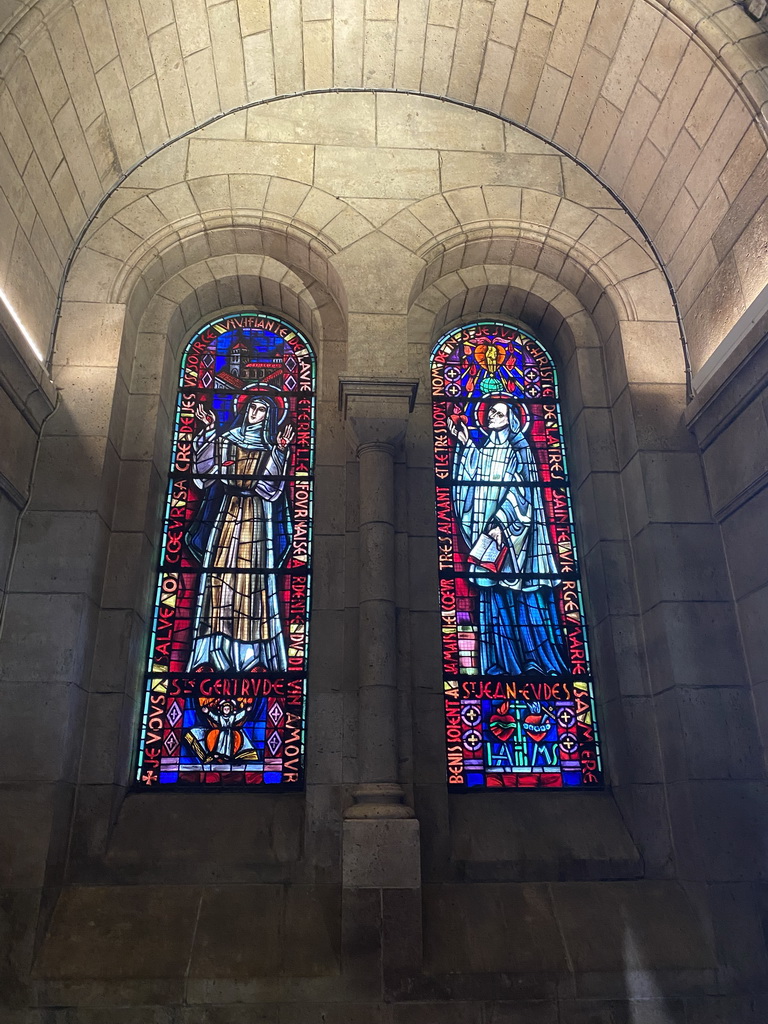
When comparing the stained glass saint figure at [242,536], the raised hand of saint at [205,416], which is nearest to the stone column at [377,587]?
the stained glass saint figure at [242,536]

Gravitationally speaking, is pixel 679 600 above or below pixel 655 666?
above

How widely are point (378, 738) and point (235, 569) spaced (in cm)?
182

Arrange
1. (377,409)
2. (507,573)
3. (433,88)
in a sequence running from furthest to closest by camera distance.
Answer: (433,88), (507,573), (377,409)

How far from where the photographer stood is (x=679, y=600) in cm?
567

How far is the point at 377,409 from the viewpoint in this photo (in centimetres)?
611

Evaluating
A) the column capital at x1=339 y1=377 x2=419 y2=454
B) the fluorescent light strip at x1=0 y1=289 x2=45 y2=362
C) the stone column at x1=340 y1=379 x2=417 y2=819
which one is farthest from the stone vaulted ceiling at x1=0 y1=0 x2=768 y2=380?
the stone column at x1=340 y1=379 x2=417 y2=819

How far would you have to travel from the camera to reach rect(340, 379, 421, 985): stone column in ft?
15.5

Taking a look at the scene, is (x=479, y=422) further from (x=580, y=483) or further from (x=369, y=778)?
(x=369, y=778)

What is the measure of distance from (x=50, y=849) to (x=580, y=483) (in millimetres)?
4598

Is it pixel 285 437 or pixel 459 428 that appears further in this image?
pixel 459 428

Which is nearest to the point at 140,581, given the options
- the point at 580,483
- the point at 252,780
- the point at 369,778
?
the point at 252,780

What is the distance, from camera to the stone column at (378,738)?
4.71 m

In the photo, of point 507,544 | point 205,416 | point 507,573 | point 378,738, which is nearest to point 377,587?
point 378,738

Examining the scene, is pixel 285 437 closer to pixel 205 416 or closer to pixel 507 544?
pixel 205 416
